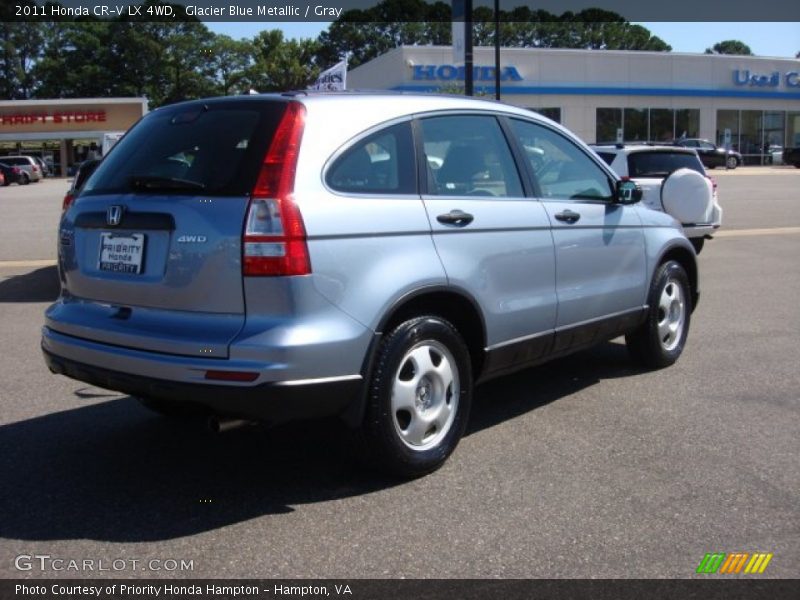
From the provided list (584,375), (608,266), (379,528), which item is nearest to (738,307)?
(584,375)

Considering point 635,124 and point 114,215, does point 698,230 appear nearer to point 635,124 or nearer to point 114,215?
point 114,215

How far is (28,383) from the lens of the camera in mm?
6055

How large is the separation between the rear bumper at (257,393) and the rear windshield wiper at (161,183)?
0.82 m

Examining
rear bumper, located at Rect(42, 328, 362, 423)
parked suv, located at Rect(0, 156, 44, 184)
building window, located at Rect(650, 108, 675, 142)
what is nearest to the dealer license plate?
rear bumper, located at Rect(42, 328, 362, 423)

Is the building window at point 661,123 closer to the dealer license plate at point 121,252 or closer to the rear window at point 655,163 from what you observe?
the rear window at point 655,163

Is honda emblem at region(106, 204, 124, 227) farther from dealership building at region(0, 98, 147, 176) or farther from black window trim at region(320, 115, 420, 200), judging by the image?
dealership building at region(0, 98, 147, 176)

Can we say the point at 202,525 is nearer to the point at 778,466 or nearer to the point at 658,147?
the point at 778,466

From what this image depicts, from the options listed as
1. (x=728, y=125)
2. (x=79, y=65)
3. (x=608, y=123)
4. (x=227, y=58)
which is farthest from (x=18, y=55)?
(x=728, y=125)

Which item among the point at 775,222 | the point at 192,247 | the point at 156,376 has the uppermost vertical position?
the point at 192,247

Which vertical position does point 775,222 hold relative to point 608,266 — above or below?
below

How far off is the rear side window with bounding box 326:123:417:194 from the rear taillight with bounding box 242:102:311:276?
264mm

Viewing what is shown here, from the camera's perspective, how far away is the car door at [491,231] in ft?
14.0

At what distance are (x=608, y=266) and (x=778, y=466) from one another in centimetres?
167

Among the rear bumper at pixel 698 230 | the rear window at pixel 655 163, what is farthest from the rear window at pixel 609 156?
the rear bumper at pixel 698 230
